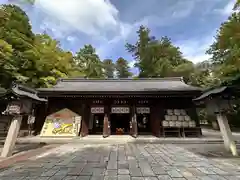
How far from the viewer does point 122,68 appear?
37.7 m

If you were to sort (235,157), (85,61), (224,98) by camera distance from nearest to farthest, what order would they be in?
(235,157), (224,98), (85,61)

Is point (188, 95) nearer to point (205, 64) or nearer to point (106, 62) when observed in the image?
point (205, 64)

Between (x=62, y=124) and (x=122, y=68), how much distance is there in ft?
97.7

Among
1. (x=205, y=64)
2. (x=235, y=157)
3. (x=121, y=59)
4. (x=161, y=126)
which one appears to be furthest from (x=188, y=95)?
(x=121, y=59)

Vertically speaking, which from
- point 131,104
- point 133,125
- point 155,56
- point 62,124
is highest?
point 155,56

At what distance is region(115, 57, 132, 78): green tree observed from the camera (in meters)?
37.1

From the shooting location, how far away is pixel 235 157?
4.89m

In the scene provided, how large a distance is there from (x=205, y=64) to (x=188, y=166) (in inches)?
789

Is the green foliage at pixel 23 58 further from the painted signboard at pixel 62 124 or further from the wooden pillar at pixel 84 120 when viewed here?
the wooden pillar at pixel 84 120

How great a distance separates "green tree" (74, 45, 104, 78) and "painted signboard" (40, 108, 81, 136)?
1855cm

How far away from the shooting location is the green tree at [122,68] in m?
37.1

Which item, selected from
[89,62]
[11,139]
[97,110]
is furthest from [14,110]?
[89,62]

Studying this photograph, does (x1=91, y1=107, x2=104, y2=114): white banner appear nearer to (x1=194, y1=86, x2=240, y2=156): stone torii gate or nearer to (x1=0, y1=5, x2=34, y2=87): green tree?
(x1=0, y1=5, x2=34, y2=87): green tree

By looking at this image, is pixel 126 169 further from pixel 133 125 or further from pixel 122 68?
pixel 122 68
